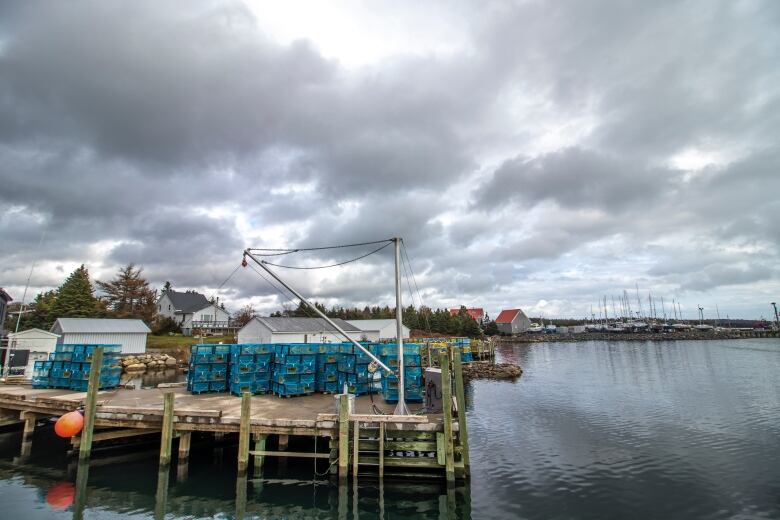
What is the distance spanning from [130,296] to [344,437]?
6734 centimetres

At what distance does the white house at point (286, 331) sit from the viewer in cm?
4903

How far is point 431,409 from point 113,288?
68.8 m

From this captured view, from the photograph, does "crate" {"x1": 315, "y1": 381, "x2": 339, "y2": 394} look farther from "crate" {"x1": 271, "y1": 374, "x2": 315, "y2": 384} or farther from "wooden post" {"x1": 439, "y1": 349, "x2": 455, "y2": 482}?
"wooden post" {"x1": 439, "y1": 349, "x2": 455, "y2": 482}

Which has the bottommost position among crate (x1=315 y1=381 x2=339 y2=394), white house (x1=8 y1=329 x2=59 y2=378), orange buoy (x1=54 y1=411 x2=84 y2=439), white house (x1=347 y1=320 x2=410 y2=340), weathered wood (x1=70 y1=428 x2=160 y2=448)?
weathered wood (x1=70 y1=428 x2=160 y2=448)

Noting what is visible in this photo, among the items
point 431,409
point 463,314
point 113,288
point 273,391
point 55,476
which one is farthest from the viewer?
point 463,314

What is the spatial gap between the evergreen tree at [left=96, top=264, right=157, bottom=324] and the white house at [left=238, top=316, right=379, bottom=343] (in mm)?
24689

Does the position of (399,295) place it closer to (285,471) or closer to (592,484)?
(285,471)

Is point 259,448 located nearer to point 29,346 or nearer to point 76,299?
point 29,346

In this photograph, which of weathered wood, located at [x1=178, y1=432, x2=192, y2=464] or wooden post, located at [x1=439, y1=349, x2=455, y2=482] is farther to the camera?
weathered wood, located at [x1=178, y1=432, x2=192, y2=464]

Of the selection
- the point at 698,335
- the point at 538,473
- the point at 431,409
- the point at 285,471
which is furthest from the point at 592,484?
the point at 698,335

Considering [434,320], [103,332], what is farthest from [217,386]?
[434,320]

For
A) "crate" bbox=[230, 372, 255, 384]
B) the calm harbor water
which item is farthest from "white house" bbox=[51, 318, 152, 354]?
"crate" bbox=[230, 372, 255, 384]

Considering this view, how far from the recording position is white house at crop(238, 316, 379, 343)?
49.0 meters

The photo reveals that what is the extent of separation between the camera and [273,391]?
1977 cm
